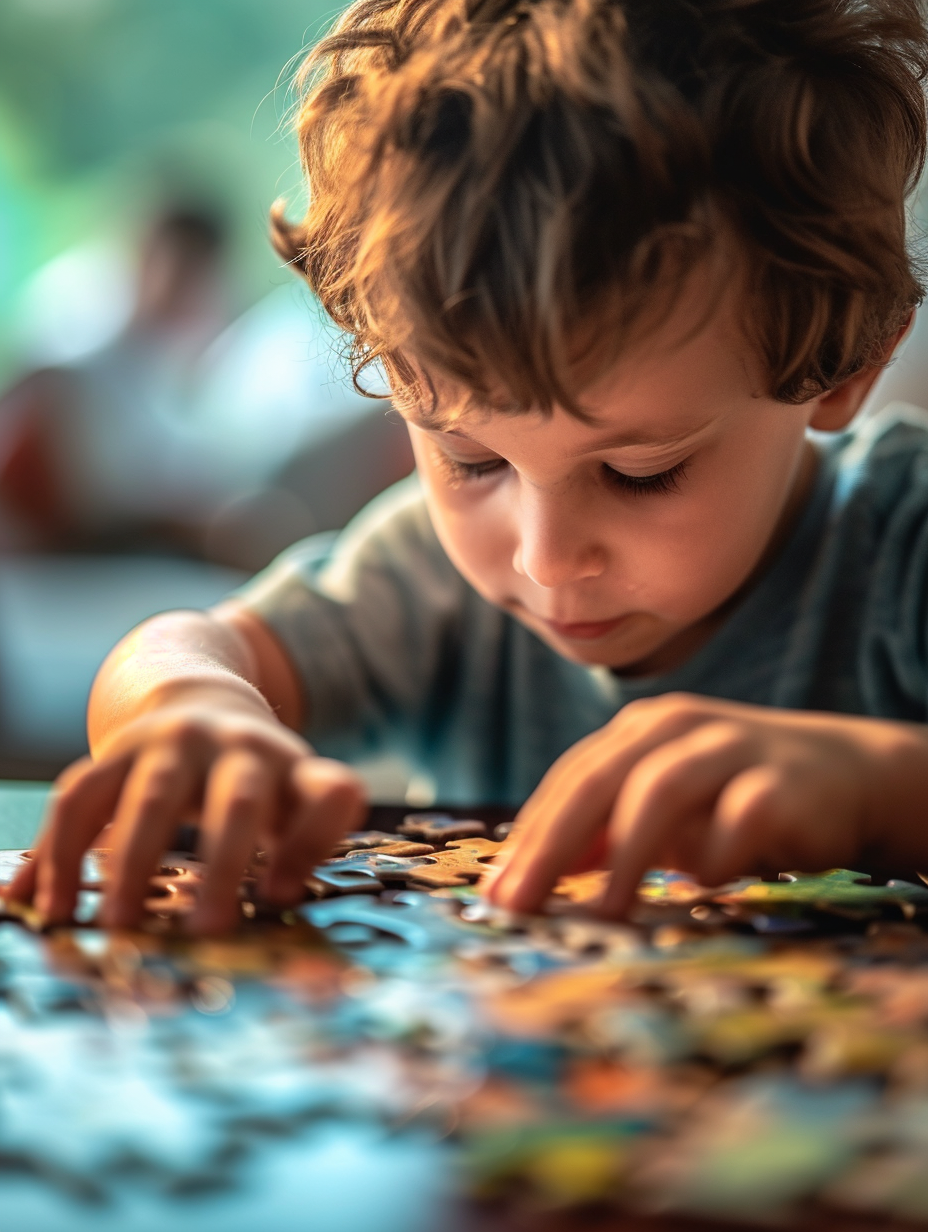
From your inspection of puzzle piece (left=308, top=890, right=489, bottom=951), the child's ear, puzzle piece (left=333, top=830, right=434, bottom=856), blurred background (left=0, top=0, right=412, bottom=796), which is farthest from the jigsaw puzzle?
blurred background (left=0, top=0, right=412, bottom=796)

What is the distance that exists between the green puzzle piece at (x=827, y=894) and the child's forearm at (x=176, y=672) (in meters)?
0.29

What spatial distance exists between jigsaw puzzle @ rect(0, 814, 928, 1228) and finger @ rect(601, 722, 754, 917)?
23 millimetres

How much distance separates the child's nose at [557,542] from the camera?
0.82m

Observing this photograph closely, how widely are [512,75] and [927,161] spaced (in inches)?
18.4

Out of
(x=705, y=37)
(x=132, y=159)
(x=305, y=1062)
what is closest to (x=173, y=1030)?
(x=305, y=1062)

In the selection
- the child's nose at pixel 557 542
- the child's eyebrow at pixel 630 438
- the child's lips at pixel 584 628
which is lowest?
the child's lips at pixel 584 628

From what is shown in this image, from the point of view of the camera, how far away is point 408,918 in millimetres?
549

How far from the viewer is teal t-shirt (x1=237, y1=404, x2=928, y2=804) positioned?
118 cm

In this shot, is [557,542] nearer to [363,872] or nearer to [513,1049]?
[363,872]

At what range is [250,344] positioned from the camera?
3.98 metres

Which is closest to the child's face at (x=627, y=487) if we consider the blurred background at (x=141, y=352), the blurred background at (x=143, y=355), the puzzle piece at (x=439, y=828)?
the puzzle piece at (x=439, y=828)

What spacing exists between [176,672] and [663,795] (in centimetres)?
41

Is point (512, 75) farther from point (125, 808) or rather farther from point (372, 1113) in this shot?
point (372, 1113)

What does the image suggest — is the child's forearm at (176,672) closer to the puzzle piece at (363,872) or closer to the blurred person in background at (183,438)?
the puzzle piece at (363,872)
